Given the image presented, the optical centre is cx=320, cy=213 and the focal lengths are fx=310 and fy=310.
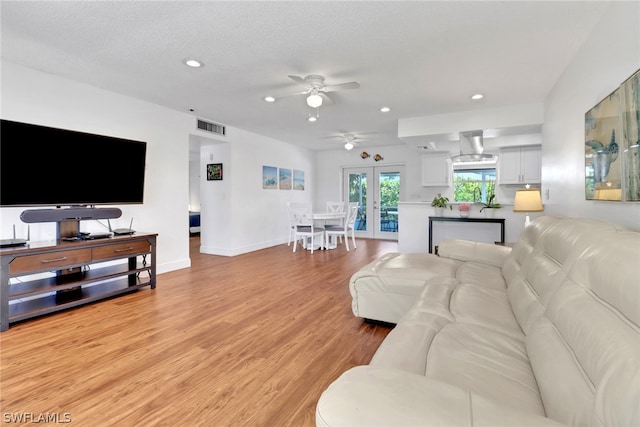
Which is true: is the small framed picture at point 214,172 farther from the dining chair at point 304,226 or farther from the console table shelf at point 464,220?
the console table shelf at point 464,220

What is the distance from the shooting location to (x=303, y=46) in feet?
8.80

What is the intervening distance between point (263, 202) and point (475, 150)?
13.7ft

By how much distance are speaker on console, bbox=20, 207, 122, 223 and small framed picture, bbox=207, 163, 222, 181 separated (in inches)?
104

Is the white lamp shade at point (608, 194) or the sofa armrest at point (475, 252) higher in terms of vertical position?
the white lamp shade at point (608, 194)

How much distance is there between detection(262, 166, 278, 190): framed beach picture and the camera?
674cm

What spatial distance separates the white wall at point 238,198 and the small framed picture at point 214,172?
8cm

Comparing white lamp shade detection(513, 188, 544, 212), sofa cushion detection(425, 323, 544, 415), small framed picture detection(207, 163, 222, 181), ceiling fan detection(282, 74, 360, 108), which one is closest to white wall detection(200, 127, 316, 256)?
small framed picture detection(207, 163, 222, 181)

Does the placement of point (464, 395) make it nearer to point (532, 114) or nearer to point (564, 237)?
point (564, 237)

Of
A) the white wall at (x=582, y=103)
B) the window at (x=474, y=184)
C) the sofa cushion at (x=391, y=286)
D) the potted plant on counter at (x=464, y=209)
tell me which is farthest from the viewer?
the window at (x=474, y=184)

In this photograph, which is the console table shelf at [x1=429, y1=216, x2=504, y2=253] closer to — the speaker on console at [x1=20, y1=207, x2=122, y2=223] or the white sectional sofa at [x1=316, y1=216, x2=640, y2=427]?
the white sectional sofa at [x1=316, y1=216, x2=640, y2=427]

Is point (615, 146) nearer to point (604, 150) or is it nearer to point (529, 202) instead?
point (604, 150)

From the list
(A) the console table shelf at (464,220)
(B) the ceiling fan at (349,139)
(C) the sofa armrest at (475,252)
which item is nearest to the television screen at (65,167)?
(C) the sofa armrest at (475,252)

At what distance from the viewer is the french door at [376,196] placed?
8109mm

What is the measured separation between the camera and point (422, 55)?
2.86m
